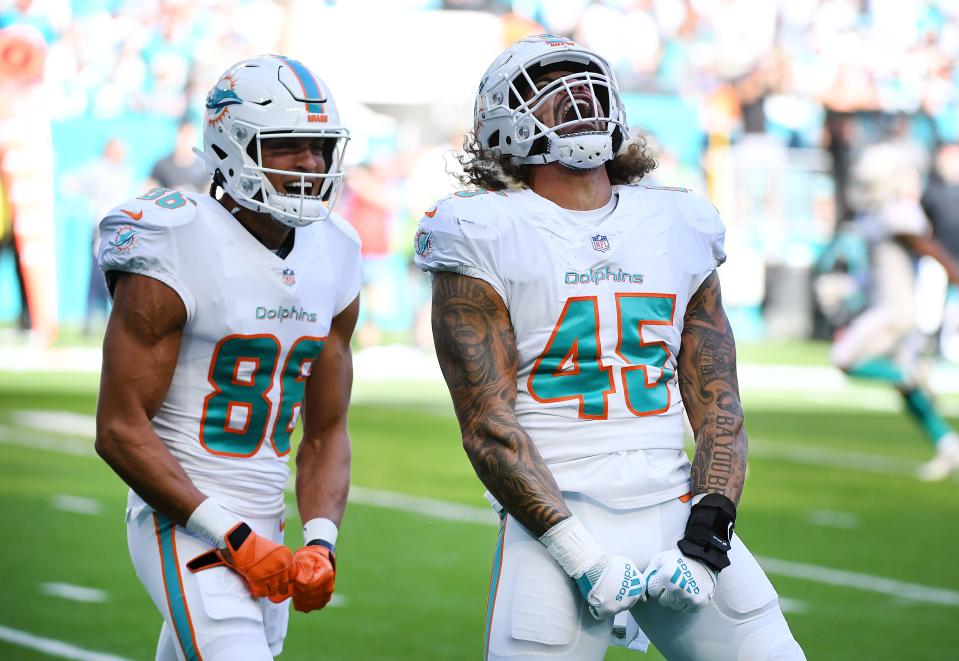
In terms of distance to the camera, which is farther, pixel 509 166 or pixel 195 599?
pixel 509 166

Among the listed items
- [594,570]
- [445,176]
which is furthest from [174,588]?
[445,176]

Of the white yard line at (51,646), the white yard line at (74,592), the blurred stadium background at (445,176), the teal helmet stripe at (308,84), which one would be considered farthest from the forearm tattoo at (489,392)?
the blurred stadium background at (445,176)

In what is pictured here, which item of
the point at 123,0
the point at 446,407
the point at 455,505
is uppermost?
the point at 123,0

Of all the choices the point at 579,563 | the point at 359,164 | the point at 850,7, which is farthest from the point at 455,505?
the point at 850,7

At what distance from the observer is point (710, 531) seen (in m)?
3.03

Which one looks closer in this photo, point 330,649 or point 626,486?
point 626,486

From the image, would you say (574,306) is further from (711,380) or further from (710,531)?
(710,531)

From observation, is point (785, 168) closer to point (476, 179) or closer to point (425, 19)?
point (425, 19)

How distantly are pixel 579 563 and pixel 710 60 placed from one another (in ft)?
62.0

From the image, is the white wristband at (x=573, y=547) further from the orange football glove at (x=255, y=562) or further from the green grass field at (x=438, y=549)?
the green grass field at (x=438, y=549)

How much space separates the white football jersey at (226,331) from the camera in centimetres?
323

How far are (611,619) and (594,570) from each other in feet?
0.61

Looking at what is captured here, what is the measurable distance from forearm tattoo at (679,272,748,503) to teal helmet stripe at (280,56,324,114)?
3.15 feet

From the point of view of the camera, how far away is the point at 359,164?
19.1 meters
